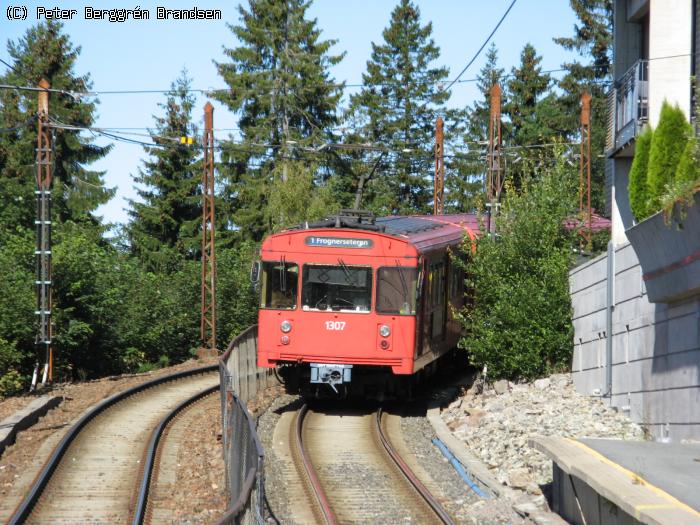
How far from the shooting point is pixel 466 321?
20.1 metres

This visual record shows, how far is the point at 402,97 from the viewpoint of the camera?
6228 centimetres

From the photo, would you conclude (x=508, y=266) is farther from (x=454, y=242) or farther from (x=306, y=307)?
(x=306, y=307)

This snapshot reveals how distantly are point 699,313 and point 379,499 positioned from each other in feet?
14.4

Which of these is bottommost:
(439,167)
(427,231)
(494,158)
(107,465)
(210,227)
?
(107,465)

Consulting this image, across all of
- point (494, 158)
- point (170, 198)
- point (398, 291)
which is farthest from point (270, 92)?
point (398, 291)

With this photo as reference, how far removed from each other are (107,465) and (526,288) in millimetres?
8502

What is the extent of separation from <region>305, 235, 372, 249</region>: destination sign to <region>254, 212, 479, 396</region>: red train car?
17 mm

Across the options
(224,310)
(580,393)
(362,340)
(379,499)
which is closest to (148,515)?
(379,499)

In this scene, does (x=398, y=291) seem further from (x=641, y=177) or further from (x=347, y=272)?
(x=641, y=177)

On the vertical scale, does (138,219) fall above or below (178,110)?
below

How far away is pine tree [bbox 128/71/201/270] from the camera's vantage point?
55.8 metres

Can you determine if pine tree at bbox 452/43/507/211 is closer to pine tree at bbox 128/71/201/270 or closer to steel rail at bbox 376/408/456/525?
pine tree at bbox 128/71/201/270

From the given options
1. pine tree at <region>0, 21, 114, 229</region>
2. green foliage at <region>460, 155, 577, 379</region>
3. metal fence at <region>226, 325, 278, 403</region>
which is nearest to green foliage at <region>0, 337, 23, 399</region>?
metal fence at <region>226, 325, 278, 403</region>

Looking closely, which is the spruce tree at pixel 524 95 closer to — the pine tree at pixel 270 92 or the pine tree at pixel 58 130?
the pine tree at pixel 270 92
